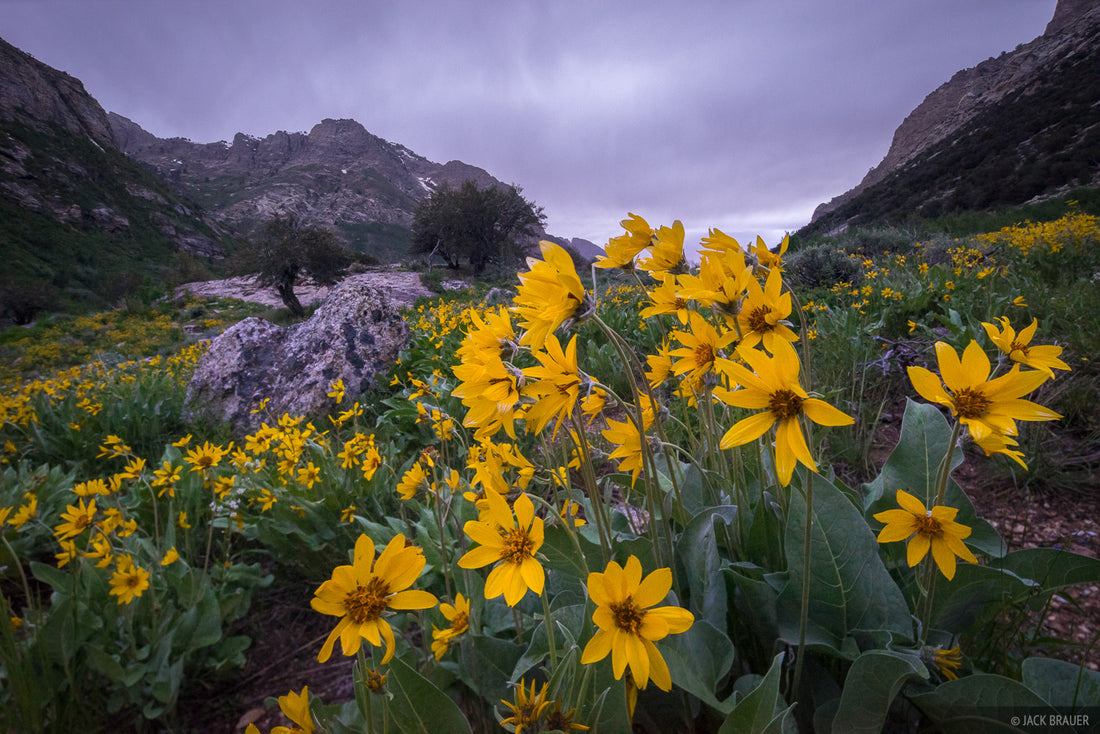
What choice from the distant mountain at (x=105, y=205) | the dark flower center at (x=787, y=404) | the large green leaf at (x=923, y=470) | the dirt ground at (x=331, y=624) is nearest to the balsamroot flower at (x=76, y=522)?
the dirt ground at (x=331, y=624)

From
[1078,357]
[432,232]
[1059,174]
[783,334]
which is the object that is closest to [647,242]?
[783,334]

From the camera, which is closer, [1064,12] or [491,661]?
[491,661]

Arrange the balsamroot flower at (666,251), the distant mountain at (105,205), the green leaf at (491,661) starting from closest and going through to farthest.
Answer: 1. the green leaf at (491,661)
2. the balsamroot flower at (666,251)
3. the distant mountain at (105,205)

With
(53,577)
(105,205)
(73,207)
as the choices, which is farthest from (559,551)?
(105,205)

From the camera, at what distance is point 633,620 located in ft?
2.41

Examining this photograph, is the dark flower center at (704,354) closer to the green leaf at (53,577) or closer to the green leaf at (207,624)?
the green leaf at (207,624)

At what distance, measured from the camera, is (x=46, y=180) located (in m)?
37.7

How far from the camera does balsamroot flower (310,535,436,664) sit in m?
0.73

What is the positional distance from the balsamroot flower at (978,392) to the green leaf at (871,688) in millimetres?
391

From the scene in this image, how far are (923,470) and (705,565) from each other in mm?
679

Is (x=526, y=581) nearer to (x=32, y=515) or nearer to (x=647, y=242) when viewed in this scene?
(x=647, y=242)

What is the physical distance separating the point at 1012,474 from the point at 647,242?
6.83 feet

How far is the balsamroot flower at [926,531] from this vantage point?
0.80 meters

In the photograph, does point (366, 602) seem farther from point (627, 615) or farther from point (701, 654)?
point (701, 654)
